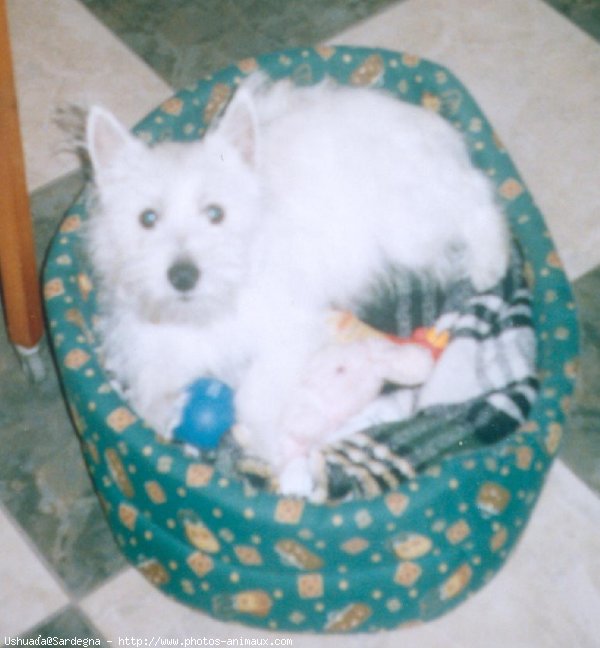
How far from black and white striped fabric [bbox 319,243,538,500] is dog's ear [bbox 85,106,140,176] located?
24.9 inches

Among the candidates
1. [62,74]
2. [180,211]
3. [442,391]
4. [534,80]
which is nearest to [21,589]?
[180,211]

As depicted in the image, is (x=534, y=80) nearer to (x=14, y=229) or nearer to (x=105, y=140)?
(x=105, y=140)

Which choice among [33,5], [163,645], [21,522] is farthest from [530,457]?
[33,5]

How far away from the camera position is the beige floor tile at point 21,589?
70.1 inches

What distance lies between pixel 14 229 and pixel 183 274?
0.37 meters

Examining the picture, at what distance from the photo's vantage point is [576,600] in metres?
1.82

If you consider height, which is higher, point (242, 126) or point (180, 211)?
point (242, 126)

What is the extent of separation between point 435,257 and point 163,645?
97 centimetres

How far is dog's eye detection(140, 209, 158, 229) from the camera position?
5.48 feet

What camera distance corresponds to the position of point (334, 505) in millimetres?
1532

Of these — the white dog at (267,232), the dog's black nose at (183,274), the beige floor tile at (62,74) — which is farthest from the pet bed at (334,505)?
the beige floor tile at (62,74)

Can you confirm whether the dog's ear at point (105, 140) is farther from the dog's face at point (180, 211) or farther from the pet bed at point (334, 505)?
the pet bed at point (334, 505)

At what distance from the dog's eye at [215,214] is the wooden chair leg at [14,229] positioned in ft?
1.13

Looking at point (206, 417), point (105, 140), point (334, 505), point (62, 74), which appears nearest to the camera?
point (334, 505)
